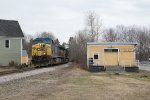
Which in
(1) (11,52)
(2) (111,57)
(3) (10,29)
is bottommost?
(2) (111,57)

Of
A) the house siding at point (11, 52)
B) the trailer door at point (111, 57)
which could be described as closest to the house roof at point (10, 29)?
the house siding at point (11, 52)

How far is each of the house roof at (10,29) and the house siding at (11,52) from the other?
843mm

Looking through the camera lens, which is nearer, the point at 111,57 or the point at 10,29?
the point at 111,57

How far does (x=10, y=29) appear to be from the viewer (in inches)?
2044

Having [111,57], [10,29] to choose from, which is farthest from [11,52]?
[111,57]

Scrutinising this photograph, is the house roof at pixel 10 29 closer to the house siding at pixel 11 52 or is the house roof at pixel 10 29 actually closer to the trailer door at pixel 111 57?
the house siding at pixel 11 52

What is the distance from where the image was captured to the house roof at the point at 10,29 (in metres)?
50.6

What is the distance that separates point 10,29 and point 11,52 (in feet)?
12.5

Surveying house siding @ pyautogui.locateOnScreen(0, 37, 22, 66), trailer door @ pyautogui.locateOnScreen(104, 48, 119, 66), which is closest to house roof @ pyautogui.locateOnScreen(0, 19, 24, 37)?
house siding @ pyautogui.locateOnScreen(0, 37, 22, 66)

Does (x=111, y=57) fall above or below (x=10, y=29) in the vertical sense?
below

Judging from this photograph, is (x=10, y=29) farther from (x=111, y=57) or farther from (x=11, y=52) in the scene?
(x=111, y=57)

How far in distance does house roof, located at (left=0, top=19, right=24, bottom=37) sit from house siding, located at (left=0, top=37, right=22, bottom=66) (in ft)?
2.77

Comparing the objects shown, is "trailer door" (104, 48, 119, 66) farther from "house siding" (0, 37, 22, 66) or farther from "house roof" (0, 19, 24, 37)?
"house roof" (0, 19, 24, 37)

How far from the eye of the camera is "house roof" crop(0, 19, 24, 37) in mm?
50638
